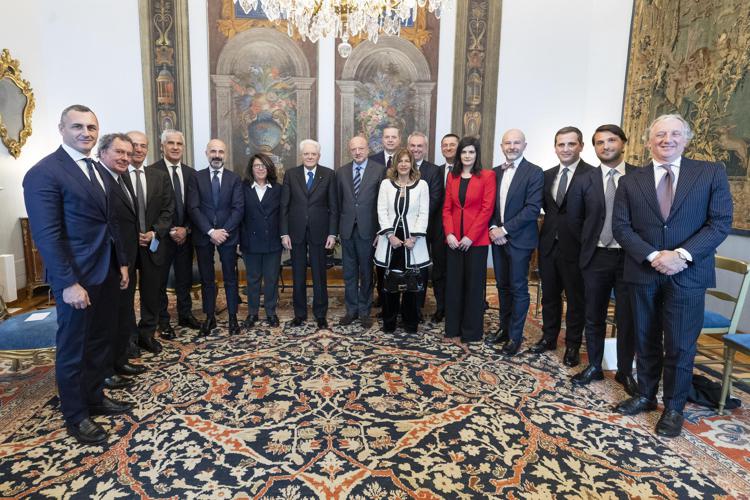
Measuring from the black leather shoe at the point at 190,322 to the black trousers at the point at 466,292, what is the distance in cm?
247

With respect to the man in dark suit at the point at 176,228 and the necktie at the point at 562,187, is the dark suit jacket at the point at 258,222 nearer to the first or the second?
the man in dark suit at the point at 176,228

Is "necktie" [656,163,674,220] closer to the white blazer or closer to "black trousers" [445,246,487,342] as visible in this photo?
"black trousers" [445,246,487,342]

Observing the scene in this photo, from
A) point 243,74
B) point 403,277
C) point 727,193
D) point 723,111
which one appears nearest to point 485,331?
point 403,277

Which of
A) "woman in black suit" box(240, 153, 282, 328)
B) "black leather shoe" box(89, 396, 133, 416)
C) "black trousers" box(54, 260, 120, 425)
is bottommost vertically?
"black leather shoe" box(89, 396, 133, 416)

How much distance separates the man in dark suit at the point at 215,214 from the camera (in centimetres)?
417

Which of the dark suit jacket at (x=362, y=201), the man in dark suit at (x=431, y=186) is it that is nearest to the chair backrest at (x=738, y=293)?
the man in dark suit at (x=431, y=186)

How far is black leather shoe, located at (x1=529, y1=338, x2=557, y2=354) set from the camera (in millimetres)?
3926

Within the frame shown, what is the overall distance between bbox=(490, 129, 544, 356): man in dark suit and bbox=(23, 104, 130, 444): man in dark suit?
115 inches

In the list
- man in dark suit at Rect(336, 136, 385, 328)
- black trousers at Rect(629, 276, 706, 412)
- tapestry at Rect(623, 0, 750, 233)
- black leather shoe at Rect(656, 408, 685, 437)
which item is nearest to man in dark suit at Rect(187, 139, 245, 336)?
man in dark suit at Rect(336, 136, 385, 328)

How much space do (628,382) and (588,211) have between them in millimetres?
1245

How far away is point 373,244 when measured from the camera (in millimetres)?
4465

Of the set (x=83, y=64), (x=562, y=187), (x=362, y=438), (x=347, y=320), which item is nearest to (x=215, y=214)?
(x=347, y=320)

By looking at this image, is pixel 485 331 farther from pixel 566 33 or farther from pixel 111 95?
pixel 111 95

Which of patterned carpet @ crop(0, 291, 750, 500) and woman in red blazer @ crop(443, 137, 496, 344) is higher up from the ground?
woman in red blazer @ crop(443, 137, 496, 344)
